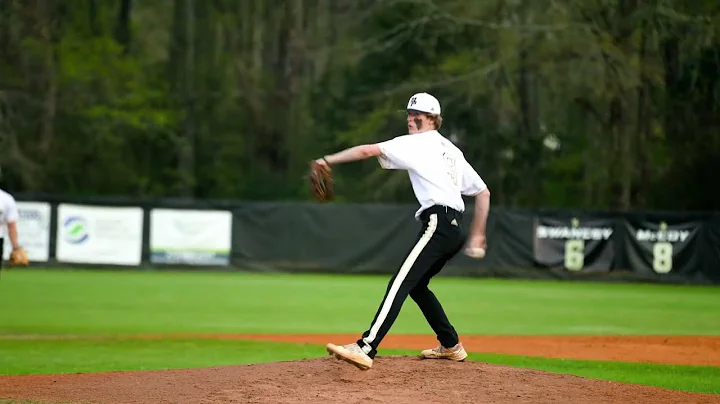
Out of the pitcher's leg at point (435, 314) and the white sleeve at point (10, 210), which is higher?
the white sleeve at point (10, 210)

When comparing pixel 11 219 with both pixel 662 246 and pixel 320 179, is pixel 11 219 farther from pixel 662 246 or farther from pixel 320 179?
pixel 662 246

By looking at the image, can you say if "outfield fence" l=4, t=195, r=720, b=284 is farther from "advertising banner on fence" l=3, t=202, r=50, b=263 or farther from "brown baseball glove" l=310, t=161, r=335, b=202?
"brown baseball glove" l=310, t=161, r=335, b=202

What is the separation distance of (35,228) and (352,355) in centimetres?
1978

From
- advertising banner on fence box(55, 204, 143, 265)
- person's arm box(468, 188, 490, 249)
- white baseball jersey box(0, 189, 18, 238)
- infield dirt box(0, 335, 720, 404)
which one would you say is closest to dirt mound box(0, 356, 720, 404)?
infield dirt box(0, 335, 720, 404)

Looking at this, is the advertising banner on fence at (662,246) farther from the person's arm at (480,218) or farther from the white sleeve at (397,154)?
the white sleeve at (397,154)

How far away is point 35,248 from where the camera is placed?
25516 millimetres

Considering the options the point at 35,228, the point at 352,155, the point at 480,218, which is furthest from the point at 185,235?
the point at 352,155

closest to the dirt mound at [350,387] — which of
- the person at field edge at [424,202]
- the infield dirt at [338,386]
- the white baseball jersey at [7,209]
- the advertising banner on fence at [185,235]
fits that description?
the infield dirt at [338,386]

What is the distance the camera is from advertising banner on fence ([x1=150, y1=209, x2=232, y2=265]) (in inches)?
1017

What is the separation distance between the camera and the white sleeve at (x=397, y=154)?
7.46m

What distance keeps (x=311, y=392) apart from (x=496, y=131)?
30.5 metres

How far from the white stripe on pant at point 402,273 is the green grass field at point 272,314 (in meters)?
3.15

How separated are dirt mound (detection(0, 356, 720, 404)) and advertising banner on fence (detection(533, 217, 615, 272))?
17.5 metres

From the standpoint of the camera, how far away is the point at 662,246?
2514cm
